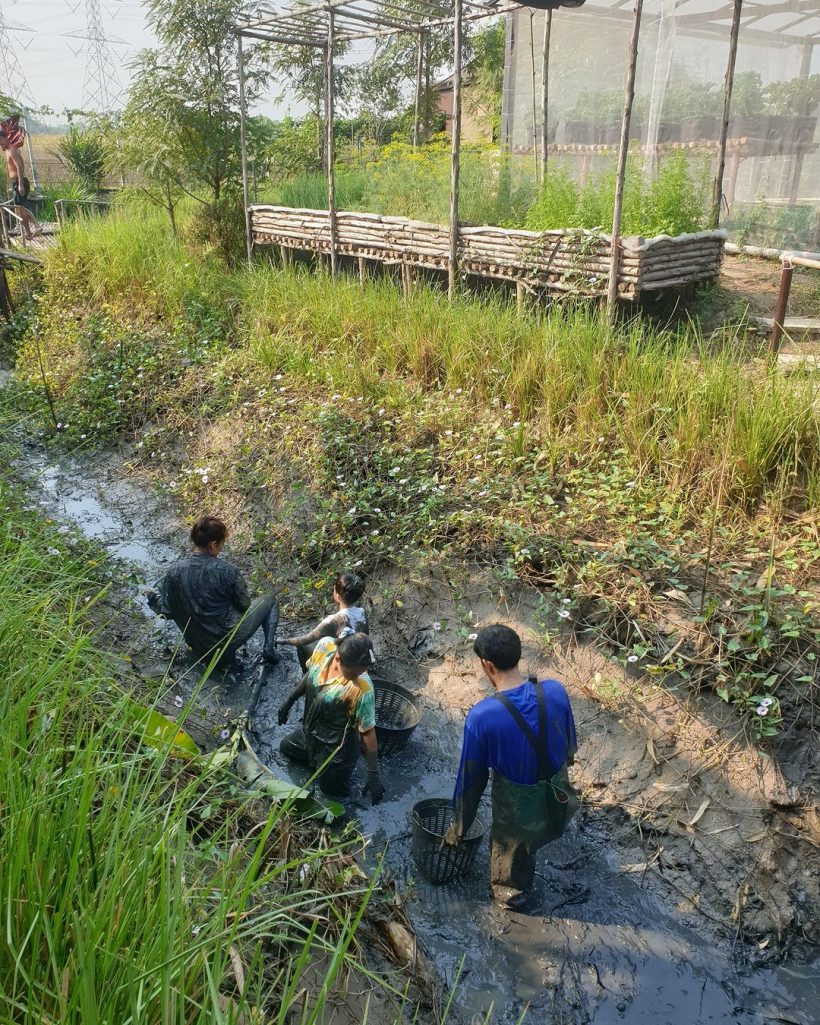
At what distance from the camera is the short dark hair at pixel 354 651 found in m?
3.92

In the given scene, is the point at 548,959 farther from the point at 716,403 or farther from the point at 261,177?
the point at 261,177

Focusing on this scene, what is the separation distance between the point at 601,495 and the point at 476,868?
8.27ft

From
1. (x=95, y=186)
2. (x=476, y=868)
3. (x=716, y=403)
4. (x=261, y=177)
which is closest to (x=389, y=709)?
(x=476, y=868)

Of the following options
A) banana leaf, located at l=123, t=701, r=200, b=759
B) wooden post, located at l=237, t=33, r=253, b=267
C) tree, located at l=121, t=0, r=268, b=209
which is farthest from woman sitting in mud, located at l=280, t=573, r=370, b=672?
tree, located at l=121, t=0, r=268, b=209

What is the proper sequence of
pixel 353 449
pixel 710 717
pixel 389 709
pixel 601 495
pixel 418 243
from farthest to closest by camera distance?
pixel 418 243, pixel 353 449, pixel 601 495, pixel 389 709, pixel 710 717

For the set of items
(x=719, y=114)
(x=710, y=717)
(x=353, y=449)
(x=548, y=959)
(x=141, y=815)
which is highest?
(x=719, y=114)

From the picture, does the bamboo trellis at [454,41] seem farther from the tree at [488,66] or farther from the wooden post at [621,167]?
the tree at [488,66]

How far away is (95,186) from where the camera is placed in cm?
2191

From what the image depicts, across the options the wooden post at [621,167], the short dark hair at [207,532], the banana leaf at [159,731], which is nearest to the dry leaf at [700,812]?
the banana leaf at [159,731]

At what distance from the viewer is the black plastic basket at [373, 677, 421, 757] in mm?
4613

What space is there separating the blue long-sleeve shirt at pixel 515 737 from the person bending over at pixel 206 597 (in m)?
1.99

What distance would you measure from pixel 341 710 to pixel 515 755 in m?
1.05

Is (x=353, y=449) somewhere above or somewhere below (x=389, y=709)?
above

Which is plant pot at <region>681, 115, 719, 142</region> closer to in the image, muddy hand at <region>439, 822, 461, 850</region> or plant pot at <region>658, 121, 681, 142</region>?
plant pot at <region>658, 121, 681, 142</region>
